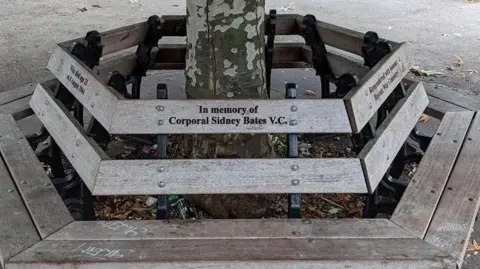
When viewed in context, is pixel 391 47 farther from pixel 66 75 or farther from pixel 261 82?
pixel 66 75

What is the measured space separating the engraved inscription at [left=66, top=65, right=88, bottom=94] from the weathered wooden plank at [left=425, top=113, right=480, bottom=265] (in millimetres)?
1658

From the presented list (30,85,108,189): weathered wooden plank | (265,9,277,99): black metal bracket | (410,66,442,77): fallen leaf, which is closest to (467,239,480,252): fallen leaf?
(265,9,277,99): black metal bracket

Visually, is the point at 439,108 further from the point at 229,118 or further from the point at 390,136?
the point at 229,118

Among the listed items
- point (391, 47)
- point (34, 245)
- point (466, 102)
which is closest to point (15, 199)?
point (34, 245)

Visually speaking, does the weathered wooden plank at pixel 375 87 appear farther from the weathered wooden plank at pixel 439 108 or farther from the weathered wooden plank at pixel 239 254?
the weathered wooden plank at pixel 239 254

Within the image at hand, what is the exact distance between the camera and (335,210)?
3426 millimetres

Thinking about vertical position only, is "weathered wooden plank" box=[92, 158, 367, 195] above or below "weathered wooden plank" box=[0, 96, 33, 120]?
above

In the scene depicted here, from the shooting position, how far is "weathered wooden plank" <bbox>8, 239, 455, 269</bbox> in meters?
2.14

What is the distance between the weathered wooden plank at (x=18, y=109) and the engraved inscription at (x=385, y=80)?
2.04 m

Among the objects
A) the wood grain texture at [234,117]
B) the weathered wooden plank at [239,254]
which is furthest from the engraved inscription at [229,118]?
the weathered wooden plank at [239,254]

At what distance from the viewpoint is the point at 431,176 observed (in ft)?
9.32

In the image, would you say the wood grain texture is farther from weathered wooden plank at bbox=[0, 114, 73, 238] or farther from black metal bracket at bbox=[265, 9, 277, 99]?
black metal bracket at bbox=[265, 9, 277, 99]

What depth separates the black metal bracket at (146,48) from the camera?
422cm

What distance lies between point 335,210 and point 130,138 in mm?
1553
